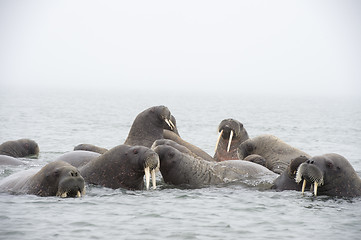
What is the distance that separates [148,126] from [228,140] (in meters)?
2.04

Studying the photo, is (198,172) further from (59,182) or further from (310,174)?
(59,182)

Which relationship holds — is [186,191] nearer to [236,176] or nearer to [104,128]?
[236,176]

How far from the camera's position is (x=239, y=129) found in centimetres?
1466

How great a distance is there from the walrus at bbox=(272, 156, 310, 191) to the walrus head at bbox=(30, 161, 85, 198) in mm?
3283

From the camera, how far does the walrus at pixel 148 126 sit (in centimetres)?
1352

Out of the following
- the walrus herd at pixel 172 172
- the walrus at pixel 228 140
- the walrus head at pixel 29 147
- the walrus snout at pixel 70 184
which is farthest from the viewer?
the walrus head at pixel 29 147

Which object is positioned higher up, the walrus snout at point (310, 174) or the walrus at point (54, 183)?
the walrus snout at point (310, 174)

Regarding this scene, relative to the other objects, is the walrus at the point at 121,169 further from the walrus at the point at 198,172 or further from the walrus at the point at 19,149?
the walrus at the point at 19,149

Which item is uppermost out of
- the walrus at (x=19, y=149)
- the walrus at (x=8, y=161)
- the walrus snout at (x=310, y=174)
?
the walrus snout at (x=310, y=174)

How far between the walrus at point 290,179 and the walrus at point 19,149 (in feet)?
24.4

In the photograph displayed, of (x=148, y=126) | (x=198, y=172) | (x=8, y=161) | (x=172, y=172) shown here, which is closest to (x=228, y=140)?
(x=148, y=126)

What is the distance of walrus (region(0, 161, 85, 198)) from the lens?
854cm

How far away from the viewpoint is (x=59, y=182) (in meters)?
8.57

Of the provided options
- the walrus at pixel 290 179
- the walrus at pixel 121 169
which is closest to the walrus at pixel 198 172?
the walrus at pixel 290 179
